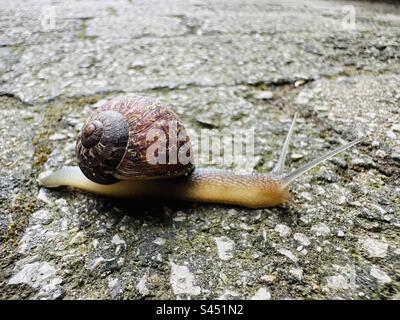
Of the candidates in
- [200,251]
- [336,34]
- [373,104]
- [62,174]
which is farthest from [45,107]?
[336,34]

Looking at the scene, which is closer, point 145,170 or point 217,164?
point 145,170

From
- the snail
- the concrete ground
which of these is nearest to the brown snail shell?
the snail

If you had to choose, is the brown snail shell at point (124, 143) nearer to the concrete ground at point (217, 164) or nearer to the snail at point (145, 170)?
the snail at point (145, 170)

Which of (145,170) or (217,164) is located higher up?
(145,170)

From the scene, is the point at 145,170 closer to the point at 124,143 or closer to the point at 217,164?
the point at 124,143

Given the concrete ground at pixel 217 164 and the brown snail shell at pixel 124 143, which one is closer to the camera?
the concrete ground at pixel 217 164

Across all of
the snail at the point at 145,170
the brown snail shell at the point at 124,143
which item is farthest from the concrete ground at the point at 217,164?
the brown snail shell at the point at 124,143

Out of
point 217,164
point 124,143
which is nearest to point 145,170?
point 124,143
